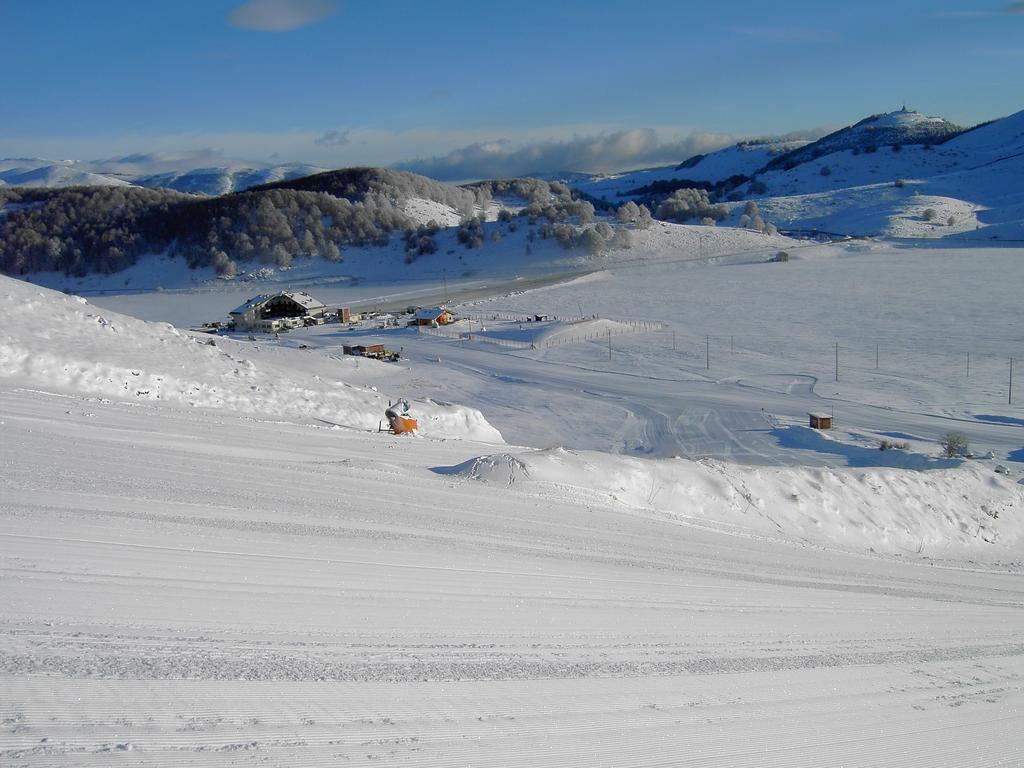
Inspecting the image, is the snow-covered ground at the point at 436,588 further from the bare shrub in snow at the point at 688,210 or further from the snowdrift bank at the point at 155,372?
the bare shrub in snow at the point at 688,210

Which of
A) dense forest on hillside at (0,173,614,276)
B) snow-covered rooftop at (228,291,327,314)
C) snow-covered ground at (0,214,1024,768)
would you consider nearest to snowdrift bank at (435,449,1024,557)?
snow-covered ground at (0,214,1024,768)

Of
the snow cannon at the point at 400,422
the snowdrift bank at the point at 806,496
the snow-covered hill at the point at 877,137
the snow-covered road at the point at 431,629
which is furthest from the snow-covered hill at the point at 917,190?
the snow-covered road at the point at 431,629

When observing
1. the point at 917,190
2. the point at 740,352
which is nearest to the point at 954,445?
the point at 740,352

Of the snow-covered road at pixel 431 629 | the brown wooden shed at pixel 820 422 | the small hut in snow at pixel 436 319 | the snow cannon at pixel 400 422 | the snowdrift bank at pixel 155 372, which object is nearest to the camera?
the snow-covered road at pixel 431 629

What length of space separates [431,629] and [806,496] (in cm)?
766

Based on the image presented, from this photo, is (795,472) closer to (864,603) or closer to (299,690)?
(864,603)

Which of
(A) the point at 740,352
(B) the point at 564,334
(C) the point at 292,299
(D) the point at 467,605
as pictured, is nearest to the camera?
(D) the point at 467,605

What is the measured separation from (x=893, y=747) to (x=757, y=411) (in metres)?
22.5

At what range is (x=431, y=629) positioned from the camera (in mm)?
5406

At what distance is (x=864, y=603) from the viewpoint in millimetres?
7848

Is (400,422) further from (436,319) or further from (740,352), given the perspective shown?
(436,319)

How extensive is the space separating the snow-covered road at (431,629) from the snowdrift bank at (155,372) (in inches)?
121

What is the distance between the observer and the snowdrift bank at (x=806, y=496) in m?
10.1

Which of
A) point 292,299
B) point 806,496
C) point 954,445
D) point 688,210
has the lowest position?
point 954,445
